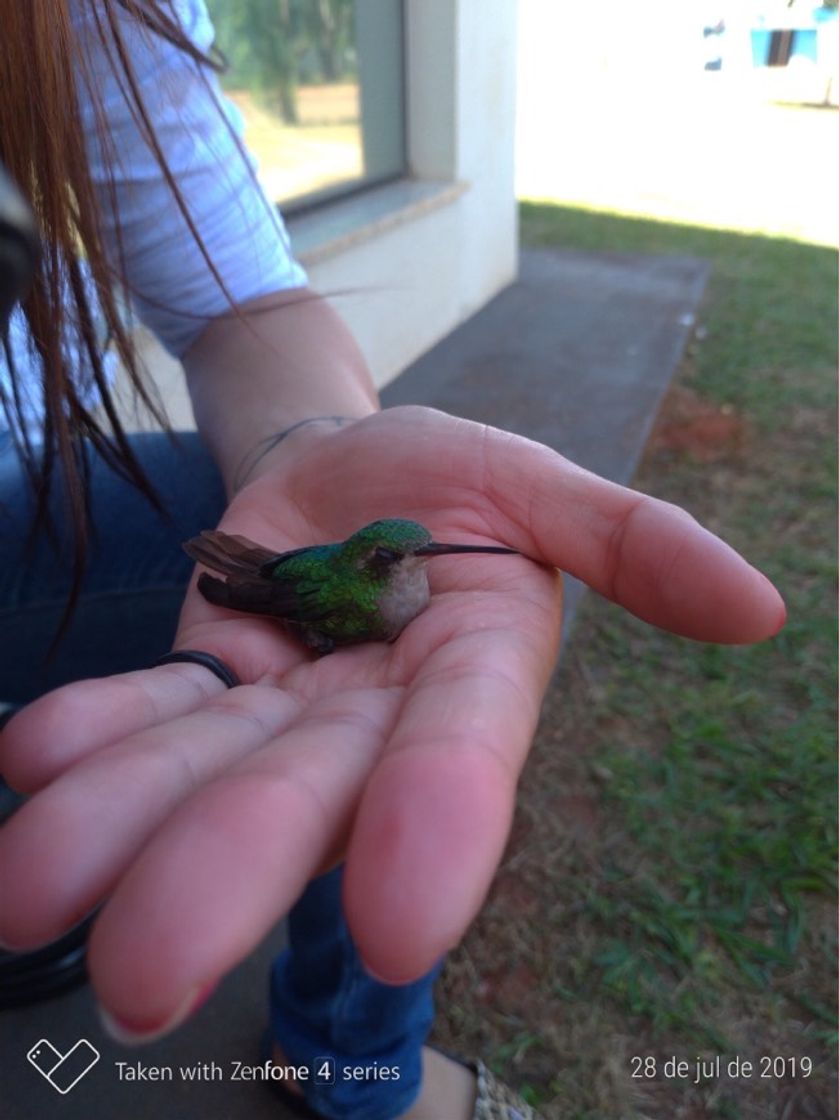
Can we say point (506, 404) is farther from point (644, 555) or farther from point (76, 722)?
point (76, 722)

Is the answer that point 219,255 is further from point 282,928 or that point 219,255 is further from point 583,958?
point 583,958

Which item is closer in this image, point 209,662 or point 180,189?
point 209,662

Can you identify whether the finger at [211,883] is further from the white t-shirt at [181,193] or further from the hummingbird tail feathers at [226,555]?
the white t-shirt at [181,193]

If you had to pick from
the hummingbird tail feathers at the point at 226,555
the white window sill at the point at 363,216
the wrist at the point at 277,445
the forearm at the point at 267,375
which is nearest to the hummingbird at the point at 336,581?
the hummingbird tail feathers at the point at 226,555

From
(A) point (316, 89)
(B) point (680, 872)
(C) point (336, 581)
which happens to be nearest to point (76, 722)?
(C) point (336, 581)

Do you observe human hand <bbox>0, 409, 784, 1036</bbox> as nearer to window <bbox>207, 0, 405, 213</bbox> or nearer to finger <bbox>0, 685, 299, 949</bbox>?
finger <bbox>0, 685, 299, 949</bbox>

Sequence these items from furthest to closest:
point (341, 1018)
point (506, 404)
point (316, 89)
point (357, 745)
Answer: point (506, 404), point (316, 89), point (341, 1018), point (357, 745)

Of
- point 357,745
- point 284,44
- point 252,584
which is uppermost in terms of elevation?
point 284,44
